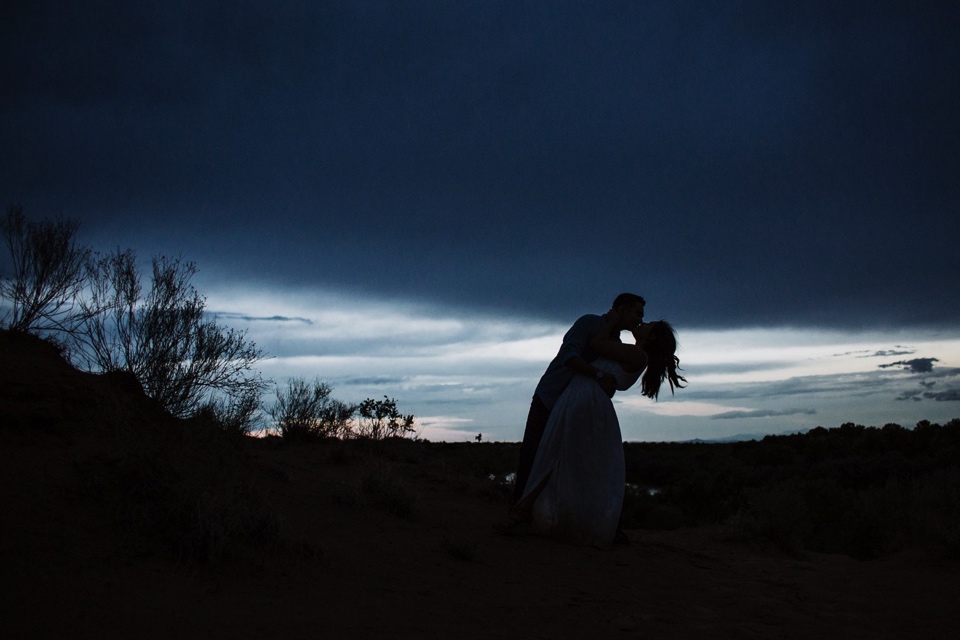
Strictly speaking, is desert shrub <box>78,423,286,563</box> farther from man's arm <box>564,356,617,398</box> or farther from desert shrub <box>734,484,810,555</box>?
desert shrub <box>734,484,810,555</box>

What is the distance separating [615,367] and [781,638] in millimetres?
2861

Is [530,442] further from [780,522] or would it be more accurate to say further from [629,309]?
[780,522]

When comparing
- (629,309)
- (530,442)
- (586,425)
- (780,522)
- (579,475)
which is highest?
(629,309)

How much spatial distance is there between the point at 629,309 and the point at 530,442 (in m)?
1.64

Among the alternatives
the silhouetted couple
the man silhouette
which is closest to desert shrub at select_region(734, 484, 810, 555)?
the silhouetted couple

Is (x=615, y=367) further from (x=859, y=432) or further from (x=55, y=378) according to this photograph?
(x=859, y=432)

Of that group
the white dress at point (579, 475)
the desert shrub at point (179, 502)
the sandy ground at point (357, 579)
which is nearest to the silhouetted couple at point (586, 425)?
the white dress at point (579, 475)

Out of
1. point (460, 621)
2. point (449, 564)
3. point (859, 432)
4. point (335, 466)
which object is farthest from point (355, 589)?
point (859, 432)

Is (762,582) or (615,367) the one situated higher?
(615,367)

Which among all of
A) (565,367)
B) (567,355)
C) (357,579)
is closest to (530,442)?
(565,367)

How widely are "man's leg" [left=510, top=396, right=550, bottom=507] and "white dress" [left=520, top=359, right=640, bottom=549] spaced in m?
0.23

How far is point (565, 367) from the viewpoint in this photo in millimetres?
6648

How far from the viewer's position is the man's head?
655cm

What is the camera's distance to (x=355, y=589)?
13.5ft
